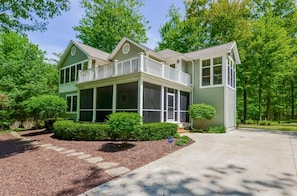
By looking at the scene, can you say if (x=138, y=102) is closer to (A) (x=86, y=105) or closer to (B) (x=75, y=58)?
(A) (x=86, y=105)

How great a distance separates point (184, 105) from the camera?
1536 centimetres

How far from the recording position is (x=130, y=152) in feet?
24.6

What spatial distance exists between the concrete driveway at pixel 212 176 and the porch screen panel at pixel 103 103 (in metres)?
8.00

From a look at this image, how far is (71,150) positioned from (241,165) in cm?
658

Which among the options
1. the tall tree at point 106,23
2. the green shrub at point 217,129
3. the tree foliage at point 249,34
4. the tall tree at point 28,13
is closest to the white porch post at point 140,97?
the tall tree at point 28,13

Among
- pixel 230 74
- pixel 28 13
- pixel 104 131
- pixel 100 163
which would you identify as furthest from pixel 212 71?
pixel 28 13

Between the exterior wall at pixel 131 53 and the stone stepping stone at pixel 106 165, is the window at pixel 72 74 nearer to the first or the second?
the exterior wall at pixel 131 53

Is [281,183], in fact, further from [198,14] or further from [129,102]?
[198,14]

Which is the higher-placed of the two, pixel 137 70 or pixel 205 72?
pixel 205 72

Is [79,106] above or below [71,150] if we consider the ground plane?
above

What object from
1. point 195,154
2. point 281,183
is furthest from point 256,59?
point 281,183

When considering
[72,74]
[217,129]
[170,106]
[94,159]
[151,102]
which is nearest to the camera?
[94,159]

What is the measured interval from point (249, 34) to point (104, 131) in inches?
789

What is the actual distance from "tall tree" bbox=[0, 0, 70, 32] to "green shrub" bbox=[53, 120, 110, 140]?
5219 mm
